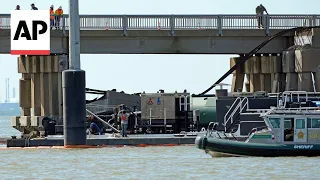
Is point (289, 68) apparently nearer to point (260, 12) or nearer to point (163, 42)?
point (260, 12)

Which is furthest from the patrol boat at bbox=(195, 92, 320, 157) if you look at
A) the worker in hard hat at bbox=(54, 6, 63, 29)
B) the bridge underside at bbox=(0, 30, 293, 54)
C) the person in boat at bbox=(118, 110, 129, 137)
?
the worker in hard hat at bbox=(54, 6, 63, 29)

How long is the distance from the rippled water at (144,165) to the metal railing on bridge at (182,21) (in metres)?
15.2

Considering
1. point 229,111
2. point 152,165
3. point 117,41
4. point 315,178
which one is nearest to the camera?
point 315,178

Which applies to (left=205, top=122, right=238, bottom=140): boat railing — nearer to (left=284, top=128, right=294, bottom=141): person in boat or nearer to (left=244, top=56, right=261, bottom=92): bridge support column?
(left=284, top=128, right=294, bottom=141): person in boat

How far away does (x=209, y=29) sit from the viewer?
80312mm

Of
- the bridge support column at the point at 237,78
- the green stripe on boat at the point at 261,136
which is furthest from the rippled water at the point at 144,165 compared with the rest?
the bridge support column at the point at 237,78

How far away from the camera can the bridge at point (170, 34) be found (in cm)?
7900

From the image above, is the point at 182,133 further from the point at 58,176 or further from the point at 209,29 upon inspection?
the point at 58,176

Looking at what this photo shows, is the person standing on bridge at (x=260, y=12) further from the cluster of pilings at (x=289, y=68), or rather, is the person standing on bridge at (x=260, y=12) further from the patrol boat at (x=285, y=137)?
the patrol boat at (x=285, y=137)

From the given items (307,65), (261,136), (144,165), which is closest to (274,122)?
(261,136)

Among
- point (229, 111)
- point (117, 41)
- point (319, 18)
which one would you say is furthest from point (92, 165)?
point (319, 18)

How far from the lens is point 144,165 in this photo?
56406 mm

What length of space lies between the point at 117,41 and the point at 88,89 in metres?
3.51

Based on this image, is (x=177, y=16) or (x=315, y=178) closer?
(x=315, y=178)
